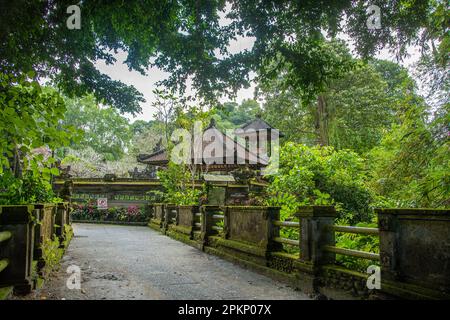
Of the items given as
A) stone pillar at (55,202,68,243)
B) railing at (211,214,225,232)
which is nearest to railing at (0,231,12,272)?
stone pillar at (55,202,68,243)

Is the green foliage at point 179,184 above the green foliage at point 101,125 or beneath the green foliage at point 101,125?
beneath

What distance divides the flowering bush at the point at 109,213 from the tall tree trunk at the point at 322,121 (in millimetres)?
13362

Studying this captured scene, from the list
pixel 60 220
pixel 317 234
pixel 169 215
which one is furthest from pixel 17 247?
pixel 169 215

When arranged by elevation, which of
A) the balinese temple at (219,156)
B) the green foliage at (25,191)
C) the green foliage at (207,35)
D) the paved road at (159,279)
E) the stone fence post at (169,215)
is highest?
the green foliage at (207,35)

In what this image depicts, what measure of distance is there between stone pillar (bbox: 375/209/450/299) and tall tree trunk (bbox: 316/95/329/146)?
68.8 feet

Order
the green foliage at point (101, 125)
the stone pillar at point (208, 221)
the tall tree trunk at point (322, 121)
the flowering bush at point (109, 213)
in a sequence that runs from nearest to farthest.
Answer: the stone pillar at point (208, 221) → the flowering bush at point (109, 213) → the tall tree trunk at point (322, 121) → the green foliage at point (101, 125)

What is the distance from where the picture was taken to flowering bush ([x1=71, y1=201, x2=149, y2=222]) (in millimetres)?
22219

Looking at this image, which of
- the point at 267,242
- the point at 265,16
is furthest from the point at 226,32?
the point at 267,242

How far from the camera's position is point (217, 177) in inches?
560

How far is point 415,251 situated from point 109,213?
2152cm

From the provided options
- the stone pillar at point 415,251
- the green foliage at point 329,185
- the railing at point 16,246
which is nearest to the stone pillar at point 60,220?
the railing at point 16,246

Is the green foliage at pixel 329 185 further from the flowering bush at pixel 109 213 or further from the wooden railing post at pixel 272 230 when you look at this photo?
the flowering bush at pixel 109 213

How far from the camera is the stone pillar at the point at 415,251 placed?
357cm
